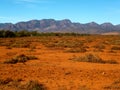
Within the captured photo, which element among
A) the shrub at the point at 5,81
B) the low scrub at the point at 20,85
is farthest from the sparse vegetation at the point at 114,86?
the shrub at the point at 5,81

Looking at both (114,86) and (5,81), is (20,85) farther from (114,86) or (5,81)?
(114,86)

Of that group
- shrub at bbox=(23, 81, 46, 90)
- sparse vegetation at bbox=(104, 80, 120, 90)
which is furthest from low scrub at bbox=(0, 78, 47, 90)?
sparse vegetation at bbox=(104, 80, 120, 90)

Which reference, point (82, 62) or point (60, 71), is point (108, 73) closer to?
point (60, 71)

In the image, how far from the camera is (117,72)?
13852mm

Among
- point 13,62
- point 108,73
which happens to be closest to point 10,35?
point 13,62

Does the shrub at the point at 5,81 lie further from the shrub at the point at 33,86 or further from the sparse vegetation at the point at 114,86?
the sparse vegetation at the point at 114,86

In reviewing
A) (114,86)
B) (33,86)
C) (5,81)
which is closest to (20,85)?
(33,86)

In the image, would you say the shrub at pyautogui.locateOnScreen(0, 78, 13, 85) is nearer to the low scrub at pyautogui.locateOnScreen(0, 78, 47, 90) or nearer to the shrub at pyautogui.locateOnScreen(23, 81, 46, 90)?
the low scrub at pyautogui.locateOnScreen(0, 78, 47, 90)

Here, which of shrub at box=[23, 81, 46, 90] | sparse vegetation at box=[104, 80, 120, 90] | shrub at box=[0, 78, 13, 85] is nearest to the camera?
shrub at box=[23, 81, 46, 90]

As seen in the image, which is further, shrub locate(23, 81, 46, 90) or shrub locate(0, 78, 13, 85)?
shrub locate(0, 78, 13, 85)

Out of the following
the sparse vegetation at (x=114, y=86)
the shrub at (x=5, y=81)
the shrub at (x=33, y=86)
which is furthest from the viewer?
the shrub at (x=5, y=81)

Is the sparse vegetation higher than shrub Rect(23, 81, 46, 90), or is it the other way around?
shrub Rect(23, 81, 46, 90)

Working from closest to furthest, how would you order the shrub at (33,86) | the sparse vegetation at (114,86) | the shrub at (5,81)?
1. the shrub at (33,86)
2. the sparse vegetation at (114,86)
3. the shrub at (5,81)

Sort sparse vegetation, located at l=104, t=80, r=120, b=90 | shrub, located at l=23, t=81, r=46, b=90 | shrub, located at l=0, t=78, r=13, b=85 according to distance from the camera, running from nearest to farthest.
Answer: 1. shrub, located at l=23, t=81, r=46, b=90
2. sparse vegetation, located at l=104, t=80, r=120, b=90
3. shrub, located at l=0, t=78, r=13, b=85
